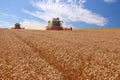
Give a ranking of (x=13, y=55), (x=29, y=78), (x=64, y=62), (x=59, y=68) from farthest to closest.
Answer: (x=13, y=55), (x=64, y=62), (x=59, y=68), (x=29, y=78)

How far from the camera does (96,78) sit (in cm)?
1398

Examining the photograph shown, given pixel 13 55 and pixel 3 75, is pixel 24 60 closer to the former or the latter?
pixel 13 55

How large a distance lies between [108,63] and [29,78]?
17.9ft

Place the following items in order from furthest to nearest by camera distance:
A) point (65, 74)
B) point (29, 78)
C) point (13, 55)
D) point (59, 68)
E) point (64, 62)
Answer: point (13, 55)
point (64, 62)
point (59, 68)
point (65, 74)
point (29, 78)

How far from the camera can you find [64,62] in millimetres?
17234

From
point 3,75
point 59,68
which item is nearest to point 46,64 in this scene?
point 59,68

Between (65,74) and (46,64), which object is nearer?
(65,74)

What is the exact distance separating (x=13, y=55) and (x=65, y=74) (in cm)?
590

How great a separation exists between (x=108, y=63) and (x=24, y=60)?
17.9 feet

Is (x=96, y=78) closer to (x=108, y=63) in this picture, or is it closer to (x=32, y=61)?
(x=108, y=63)

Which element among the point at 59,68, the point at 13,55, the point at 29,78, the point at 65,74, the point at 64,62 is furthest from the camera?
the point at 13,55

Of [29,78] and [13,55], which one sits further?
[13,55]

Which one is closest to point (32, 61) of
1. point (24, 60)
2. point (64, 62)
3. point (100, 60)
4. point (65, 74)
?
point (24, 60)

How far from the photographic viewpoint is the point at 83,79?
45.9ft
